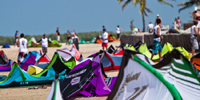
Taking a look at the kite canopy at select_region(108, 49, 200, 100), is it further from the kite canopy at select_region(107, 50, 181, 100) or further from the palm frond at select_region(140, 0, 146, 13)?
the palm frond at select_region(140, 0, 146, 13)

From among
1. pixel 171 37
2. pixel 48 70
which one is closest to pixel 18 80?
pixel 48 70

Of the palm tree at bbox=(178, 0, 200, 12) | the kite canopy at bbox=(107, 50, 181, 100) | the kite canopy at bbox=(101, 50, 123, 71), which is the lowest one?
the kite canopy at bbox=(101, 50, 123, 71)

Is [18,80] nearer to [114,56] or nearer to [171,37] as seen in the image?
[114,56]

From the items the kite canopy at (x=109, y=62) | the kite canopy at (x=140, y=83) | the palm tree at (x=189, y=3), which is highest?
the palm tree at (x=189, y=3)

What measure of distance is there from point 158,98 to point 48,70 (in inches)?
167

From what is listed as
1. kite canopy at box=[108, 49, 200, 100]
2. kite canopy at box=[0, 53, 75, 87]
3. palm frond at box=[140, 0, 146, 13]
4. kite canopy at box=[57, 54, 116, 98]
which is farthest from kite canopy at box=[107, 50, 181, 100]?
palm frond at box=[140, 0, 146, 13]

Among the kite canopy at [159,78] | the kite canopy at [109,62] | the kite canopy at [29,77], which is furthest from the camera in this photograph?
the kite canopy at [109,62]

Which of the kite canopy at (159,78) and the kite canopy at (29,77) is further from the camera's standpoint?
the kite canopy at (29,77)

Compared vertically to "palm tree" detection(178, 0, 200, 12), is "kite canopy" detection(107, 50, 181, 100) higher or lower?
lower

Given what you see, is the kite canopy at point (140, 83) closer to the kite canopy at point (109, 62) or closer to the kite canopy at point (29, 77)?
the kite canopy at point (29, 77)

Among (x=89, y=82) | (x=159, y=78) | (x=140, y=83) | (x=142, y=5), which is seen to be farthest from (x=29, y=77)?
(x=142, y=5)

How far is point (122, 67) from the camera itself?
556 centimetres

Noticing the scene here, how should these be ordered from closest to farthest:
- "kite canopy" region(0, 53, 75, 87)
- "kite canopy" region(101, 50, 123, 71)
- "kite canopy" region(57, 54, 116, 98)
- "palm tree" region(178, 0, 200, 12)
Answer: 1. "kite canopy" region(57, 54, 116, 98)
2. "kite canopy" region(0, 53, 75, 87)
3. "kite canopy" region(101, 50, 123, 71)
4. "palm tree" region(178, 0, 200, 12)

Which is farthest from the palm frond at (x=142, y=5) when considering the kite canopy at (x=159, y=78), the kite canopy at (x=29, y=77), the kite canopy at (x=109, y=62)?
the kite canopy at (x=159, y=78)
